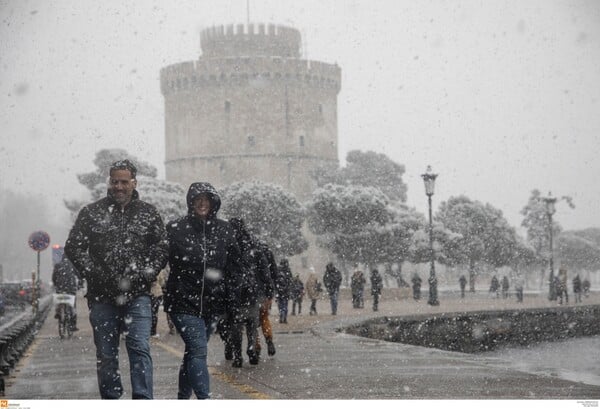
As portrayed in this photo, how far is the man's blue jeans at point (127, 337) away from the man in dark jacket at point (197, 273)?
0.30 metres

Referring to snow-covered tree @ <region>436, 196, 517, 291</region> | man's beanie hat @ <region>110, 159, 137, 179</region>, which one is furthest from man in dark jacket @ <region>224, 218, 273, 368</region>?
snow-covered tree @ <region>436, 196, 517, 291</region>

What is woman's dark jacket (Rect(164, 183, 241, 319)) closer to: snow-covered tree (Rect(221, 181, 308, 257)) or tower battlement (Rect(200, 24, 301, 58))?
snow-covered tree (Rect(221, 181, 308, 257))

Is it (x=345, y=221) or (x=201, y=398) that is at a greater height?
(x=345, y=221)

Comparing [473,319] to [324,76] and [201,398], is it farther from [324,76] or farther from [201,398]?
[324,76]

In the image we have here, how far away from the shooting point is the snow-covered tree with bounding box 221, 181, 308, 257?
55.4 m

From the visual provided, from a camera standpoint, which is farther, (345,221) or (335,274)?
(345,221)

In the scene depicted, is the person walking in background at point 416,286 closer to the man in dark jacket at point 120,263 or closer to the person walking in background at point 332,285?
the person walking in background at point 332,285

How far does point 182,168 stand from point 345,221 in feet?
84.0

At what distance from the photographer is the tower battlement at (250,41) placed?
72.2 metres

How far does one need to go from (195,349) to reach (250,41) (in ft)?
221

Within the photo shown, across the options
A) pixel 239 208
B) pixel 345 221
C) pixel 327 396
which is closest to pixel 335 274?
pixel 327 396

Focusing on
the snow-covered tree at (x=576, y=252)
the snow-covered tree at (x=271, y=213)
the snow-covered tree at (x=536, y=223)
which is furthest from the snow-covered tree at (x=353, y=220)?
the snow-covered tree at (x=576, y=252)

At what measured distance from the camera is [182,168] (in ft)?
248

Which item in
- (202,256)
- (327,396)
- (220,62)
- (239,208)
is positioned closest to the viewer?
(202,256)
